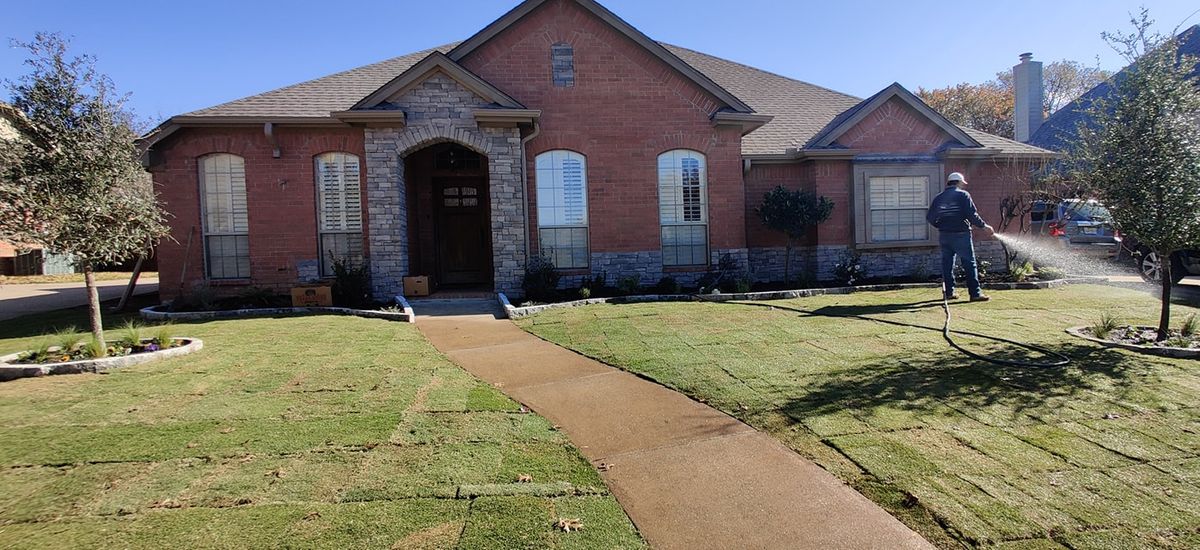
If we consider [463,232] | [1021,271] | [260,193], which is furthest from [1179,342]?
[260,193]

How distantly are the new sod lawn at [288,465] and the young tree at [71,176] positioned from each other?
1.65 meters

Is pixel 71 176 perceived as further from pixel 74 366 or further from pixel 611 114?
pixel 611 114

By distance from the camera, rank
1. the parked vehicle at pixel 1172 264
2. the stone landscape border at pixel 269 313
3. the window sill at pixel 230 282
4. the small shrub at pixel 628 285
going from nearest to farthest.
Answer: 1. the stone landscape border at pixel 269 313
2. the parked vehicle at pixel 1172 264
3. the small shrub at pixel 628 285
4. the window sill at pixel 230 282

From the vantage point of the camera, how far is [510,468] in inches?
137

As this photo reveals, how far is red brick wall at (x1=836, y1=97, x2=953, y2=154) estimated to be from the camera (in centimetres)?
1415

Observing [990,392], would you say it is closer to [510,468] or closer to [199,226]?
[510,468]

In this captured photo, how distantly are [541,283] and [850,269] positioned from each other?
700 cm

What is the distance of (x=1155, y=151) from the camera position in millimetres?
5734

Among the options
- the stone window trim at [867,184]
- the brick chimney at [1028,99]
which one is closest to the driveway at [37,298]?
the stone window trim at [867,184]

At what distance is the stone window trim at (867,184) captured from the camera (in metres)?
14.2

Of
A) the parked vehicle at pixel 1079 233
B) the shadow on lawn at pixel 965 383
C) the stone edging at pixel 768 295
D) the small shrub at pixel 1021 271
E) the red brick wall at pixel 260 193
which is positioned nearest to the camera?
the shadow on lawn at pixel 965 383

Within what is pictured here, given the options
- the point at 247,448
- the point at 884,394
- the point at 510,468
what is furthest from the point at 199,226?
the point at 884,394

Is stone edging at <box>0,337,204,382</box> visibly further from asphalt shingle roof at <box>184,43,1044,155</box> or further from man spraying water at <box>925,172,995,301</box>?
man spraying water at <box>925,172,995,301</box>

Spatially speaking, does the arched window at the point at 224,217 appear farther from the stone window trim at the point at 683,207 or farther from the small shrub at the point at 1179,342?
the small shrub at the point at 1179,342
